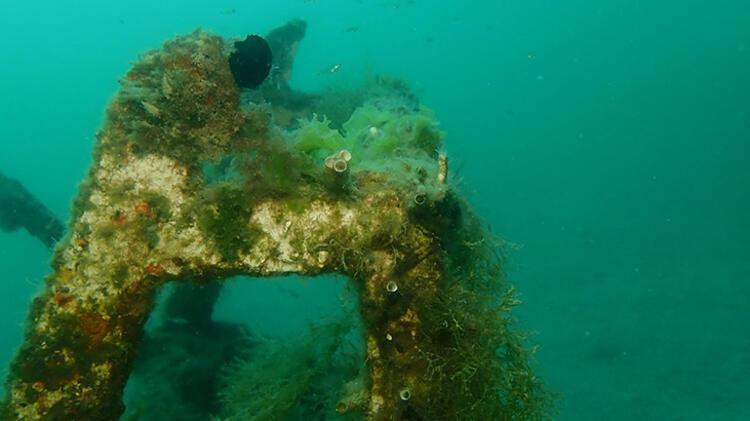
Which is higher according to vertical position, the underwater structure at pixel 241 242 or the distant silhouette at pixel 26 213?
the distant silhouette at pixel 26 213

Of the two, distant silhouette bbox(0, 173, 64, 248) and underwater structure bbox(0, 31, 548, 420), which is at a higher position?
distant silhouette bbox(0, 173, 64, 248)

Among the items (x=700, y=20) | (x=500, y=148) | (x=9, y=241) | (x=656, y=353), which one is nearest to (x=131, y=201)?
(x=656, y=353)

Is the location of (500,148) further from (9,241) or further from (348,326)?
(9,241)

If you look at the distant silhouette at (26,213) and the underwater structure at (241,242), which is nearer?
the underwater structure at (241,242)

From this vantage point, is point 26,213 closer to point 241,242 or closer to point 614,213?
point 241,242

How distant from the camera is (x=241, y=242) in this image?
3732 mm

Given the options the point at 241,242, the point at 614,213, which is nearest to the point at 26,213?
the point at 241,242

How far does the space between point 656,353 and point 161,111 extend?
17.5 m

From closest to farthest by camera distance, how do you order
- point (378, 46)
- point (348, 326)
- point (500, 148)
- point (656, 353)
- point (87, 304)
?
point (87, 304)
point (348, 326)
point (656, 353)
point (500, 148)
point (378, 46)

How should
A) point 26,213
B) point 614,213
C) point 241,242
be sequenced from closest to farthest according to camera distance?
1. point 241,242
2. point 26,213
3. point 614,213

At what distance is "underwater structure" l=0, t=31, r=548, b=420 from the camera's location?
3650 millimetres

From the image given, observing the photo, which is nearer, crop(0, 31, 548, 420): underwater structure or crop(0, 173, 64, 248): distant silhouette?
crop(0, 31, 548, 420): underwater structure

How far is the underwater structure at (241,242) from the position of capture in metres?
3.65

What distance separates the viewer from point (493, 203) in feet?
130
